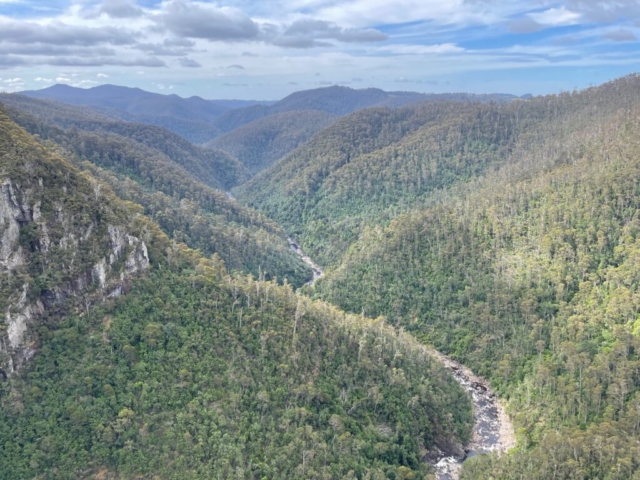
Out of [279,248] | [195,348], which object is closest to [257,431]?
[195,348]

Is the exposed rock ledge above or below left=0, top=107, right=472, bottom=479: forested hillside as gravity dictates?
above

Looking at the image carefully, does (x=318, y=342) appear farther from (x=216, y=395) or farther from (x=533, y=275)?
(x=533, y=275)

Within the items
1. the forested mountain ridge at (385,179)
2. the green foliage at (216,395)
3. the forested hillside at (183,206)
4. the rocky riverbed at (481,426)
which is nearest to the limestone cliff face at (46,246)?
the green foliage at (216,395)

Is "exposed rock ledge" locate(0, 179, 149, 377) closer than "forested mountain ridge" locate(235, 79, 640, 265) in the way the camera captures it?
Yes

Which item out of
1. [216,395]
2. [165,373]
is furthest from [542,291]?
[165,373]

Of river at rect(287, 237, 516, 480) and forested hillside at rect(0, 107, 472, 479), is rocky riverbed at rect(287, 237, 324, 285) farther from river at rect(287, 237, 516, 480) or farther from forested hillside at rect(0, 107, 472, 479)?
forested hillside at rect(0, 107, 472, 479)

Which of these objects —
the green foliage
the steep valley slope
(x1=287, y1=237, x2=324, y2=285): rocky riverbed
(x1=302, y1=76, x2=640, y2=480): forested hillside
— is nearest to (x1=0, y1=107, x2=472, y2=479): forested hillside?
the green foliage
